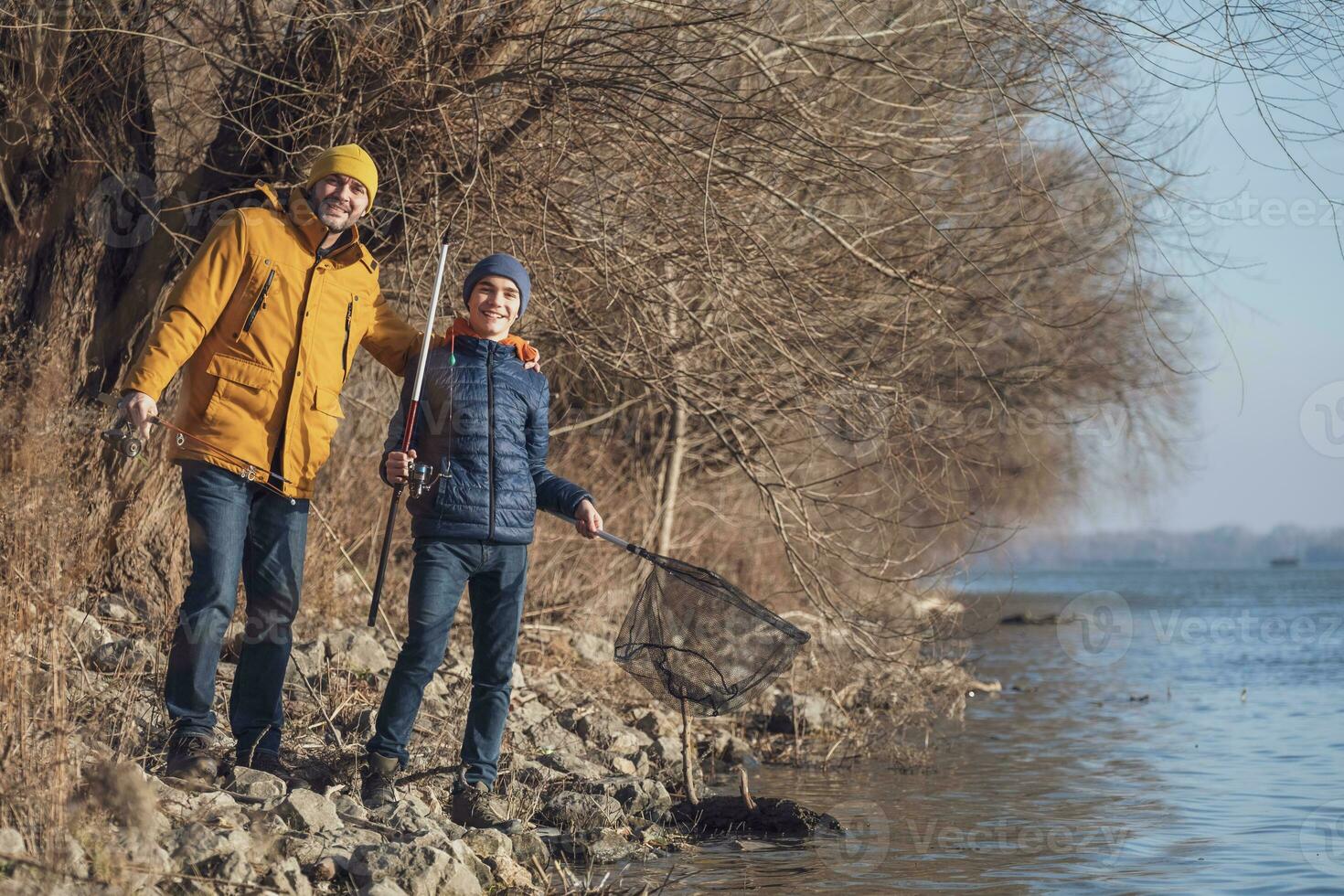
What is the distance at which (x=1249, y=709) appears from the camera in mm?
12797

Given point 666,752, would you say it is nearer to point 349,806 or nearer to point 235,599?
point 349,806

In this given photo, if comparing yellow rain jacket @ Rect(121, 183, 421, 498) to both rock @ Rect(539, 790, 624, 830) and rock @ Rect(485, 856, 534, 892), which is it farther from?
rock @ Rect(539, 790, 624, 830)

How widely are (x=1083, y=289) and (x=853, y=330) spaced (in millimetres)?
4434

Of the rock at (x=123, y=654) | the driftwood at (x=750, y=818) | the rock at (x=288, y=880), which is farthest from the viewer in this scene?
the driftwood at (x=750, y=818)

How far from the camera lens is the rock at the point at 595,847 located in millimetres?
5363

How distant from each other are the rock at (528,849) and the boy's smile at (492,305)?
1795 mm

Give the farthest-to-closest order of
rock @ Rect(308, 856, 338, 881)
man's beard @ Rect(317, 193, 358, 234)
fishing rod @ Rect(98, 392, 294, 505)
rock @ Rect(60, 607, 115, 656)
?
rock @ Rect(60, 607, 115, 656)
man's beard @ Rect(317, 193, 358, 234)
fishing rod @ Rect(98, 392, 294, 505)
rock @ Rect(308, 856, 338, 881)

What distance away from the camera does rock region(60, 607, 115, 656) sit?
229 inches

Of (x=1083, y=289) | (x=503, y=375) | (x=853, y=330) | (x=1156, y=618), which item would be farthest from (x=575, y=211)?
(x=1156, y=618)

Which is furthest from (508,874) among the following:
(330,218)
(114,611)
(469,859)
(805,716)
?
(805,716)

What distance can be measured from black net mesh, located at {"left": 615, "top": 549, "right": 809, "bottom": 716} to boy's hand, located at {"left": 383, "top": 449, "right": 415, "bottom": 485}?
1037 mm

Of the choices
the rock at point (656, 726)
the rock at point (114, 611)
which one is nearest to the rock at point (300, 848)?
the rock at point (114, 611)

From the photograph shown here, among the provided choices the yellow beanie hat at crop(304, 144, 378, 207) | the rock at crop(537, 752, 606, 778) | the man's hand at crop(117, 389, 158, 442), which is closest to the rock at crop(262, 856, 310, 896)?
the man's hand at crop(117, 389, 158, 442)

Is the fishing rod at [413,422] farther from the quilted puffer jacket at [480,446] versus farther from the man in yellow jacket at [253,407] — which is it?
the man in yellow jacket at [253,407]
